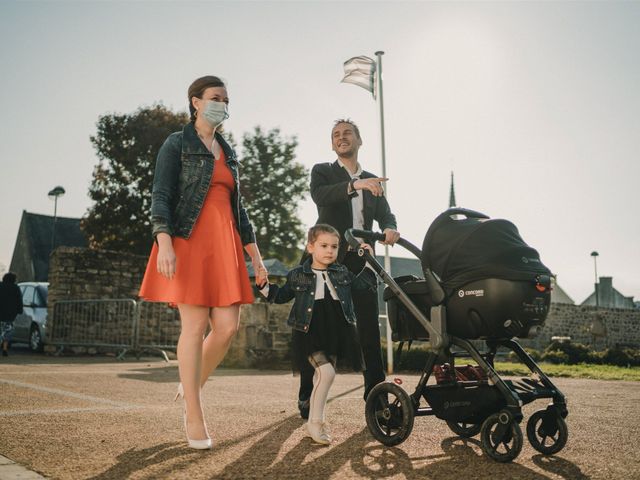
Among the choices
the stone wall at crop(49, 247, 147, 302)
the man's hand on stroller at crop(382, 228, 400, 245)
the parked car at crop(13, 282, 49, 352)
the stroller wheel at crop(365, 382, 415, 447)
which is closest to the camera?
the stroller wheel at crop(365, 382, 415, 447)

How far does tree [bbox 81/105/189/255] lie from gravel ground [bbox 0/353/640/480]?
982 inches

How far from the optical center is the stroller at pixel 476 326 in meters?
3.25

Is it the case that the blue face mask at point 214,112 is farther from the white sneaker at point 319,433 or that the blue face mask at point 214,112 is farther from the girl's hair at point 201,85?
the white sneaker at point 319,433

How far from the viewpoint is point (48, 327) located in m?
16.8

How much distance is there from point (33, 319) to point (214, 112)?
15.4 meters

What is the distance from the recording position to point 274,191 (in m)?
42.1

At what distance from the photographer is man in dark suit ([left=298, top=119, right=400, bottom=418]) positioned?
4535 mm

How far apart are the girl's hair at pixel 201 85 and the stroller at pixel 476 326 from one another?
1454 mm

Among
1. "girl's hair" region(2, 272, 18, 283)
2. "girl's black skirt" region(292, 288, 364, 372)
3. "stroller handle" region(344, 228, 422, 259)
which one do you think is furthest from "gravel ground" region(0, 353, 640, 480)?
"girl's hair" region(2, 272, 18, 283)

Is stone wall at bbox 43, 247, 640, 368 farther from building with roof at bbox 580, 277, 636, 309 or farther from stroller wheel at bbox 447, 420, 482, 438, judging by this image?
building with roof at bbox 580, 277, 636, 309

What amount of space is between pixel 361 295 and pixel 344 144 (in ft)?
3.63

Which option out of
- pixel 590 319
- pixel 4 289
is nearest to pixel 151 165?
pixel 4 289

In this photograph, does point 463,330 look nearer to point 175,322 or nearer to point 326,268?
point 326,268

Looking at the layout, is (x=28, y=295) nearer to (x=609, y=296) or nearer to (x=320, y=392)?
(x=320, y=392)
